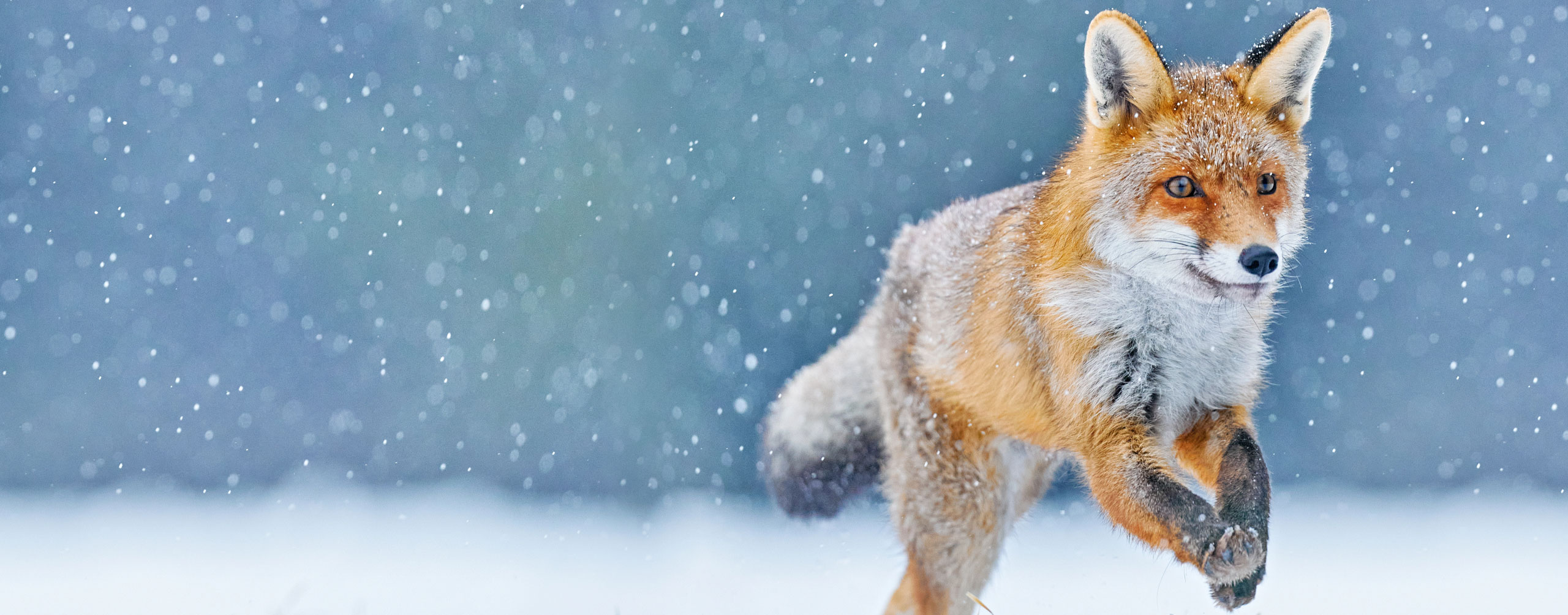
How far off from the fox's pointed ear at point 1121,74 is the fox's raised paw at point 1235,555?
3.41 feet

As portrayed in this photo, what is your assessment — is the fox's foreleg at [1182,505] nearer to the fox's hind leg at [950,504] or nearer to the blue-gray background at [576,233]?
the fox's hind leg at [950,504]

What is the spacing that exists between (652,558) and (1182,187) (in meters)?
3.70

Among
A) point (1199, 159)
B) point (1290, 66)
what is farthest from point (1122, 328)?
point (1290, 66)

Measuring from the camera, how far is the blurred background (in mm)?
5000

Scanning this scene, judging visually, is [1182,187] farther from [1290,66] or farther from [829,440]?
[829,440]

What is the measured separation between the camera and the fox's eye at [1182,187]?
2.22 meters

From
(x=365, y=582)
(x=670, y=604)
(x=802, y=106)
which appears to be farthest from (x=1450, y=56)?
(x=365, y=582)

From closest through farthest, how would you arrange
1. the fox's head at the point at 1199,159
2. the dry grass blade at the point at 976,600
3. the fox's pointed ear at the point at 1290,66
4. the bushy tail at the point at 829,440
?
the fox's head at the point at 1199,159
the fox's pointed ear at the point at 1290,66
the dry grass blade at the point at 976,600
the bushy tail at the point at 829,440

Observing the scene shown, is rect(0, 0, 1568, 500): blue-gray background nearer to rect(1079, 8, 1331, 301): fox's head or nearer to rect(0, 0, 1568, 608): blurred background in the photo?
rect(0, 0, 1568, 608): blurred background

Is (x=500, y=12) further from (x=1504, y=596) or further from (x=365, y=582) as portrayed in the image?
(x=1504, y=596)

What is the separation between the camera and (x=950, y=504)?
2.93 meters

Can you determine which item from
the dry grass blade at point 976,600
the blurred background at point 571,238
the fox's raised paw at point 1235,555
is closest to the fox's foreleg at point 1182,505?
the fox's raised paw at point 1235,555

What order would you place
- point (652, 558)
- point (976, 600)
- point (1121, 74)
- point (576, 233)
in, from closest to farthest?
point (1121, 74) < point (976, 600) < point (652, 558) < point (576, 233)

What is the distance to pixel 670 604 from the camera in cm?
443
